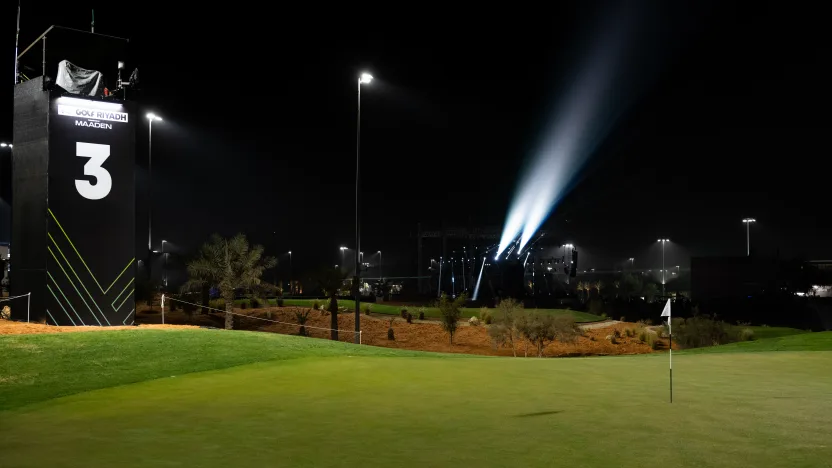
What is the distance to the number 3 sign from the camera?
22.2 metres

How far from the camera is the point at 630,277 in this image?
291ft

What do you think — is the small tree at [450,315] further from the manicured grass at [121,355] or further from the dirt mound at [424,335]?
the manicured grass at [121,355]

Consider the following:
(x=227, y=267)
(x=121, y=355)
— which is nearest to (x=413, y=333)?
(x=227, y=267)

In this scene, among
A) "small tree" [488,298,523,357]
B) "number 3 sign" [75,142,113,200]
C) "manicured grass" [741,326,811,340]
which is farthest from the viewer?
"manicured grass" [741,326,811,340]

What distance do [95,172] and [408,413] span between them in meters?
17.4

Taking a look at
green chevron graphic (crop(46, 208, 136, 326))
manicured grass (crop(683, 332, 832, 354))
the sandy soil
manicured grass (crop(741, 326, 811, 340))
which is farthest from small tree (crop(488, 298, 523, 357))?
green chevron graphic (crop(46, 208, 136, 326))

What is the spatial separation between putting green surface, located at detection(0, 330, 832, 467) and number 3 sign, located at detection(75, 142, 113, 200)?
729 cm

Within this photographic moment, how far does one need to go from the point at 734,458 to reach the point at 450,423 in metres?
3.21

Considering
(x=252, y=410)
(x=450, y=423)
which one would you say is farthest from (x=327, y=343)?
(x=450, y=423)

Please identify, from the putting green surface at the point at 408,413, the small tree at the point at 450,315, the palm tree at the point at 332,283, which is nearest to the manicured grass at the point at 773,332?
the small tree at the point at 450,315

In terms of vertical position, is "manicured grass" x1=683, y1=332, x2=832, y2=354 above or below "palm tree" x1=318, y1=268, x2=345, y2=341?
below

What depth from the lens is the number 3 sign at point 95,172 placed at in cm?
2223

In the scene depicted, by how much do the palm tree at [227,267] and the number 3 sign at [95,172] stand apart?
36.0 ft

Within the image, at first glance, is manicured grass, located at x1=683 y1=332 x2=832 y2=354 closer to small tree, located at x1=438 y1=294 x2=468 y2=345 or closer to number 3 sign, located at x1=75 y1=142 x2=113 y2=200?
small tree, located at x1=438 y1=294 x2=468 y2=345
